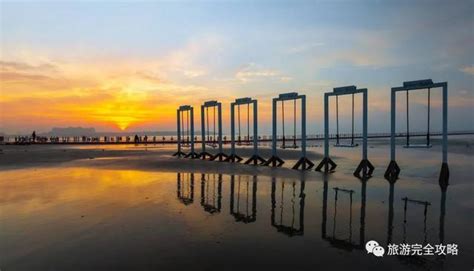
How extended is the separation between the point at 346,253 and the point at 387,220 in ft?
11.7

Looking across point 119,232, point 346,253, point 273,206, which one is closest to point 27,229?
point 119,232

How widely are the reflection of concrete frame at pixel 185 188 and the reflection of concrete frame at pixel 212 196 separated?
0.53m

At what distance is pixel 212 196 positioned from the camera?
14.7 metres

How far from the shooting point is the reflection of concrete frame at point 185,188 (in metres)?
13.9

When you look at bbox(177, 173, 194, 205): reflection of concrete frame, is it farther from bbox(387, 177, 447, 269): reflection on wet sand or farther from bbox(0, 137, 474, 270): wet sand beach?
bbox(387, 177, 447, 269): reflection on wet sand

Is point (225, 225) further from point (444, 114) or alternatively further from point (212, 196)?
point (444, 114)

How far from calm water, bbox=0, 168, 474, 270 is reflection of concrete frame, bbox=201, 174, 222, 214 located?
1.8 inches

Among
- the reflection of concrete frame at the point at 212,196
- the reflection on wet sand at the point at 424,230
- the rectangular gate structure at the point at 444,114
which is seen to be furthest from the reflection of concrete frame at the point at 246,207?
the rectangular gate structure at the point at 444,114

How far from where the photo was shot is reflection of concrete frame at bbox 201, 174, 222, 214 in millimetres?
12425

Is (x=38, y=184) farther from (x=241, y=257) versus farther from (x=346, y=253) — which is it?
(x=346, y=253)

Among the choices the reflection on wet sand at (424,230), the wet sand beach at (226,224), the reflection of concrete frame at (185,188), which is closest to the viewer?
the reflection on wet sand at (424,230)

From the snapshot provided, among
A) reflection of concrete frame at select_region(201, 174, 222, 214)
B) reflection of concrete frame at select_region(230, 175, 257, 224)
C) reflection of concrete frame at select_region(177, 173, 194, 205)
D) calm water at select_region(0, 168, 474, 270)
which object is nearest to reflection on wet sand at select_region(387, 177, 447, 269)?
calm water at select_region(0, 168, 474, 270)

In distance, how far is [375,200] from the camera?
45.0 feet

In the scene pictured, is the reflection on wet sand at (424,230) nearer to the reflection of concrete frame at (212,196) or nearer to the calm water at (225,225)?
the calm water at (225,225)
